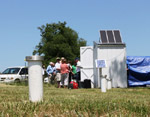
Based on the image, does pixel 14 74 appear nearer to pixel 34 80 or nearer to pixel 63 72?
pixel 63 72

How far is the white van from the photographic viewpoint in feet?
74.8

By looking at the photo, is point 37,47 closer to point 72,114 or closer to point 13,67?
point 13,67

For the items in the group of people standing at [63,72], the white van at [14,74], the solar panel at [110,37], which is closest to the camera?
the group of people standing at [63,72]

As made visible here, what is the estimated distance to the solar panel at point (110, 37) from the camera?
741 inches

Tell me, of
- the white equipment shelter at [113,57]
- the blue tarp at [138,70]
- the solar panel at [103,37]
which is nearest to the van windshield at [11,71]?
the white equipment shelter at [113,57]

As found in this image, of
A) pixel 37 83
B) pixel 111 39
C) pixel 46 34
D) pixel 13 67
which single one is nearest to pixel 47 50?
pixel 46 34

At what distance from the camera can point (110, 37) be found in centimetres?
1928

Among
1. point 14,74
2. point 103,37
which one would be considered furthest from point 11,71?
point 103,37

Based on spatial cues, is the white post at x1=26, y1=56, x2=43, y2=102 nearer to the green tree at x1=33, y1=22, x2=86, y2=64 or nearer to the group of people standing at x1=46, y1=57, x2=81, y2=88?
the group of people standing at x1=46, y1=57, x2=81, y2=88

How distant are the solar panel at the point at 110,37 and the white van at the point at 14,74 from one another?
689cm

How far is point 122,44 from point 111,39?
0.84 meters

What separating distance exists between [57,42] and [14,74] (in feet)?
99.2

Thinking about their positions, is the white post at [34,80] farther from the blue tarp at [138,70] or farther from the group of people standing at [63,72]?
the blue tarp at [138,70]

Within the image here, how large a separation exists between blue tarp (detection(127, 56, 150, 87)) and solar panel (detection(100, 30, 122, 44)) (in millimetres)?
1372
